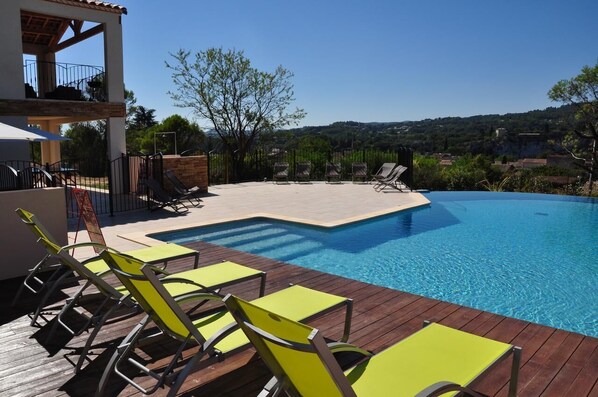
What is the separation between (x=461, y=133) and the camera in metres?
45.1

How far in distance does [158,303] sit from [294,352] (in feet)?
4.09

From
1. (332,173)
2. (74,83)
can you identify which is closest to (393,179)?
(332,173)

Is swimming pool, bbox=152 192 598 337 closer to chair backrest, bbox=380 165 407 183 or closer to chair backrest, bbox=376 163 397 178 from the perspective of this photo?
chair backrest, bbox=380 165 407 183

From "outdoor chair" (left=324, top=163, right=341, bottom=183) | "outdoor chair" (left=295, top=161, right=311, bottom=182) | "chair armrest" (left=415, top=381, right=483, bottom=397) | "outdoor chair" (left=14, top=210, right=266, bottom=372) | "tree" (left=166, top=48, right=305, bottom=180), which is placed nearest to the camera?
"chair armrest" (left=415, top=381, right=483, bottom=397)

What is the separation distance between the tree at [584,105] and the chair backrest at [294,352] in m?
20.8

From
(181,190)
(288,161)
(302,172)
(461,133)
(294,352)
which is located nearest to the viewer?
(294,352)

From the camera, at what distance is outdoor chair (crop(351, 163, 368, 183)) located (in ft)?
57.9

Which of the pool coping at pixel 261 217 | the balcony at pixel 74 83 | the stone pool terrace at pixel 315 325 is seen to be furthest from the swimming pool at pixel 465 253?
the balcony at pixel 74 83

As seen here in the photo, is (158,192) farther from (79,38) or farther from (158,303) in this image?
(158,303)

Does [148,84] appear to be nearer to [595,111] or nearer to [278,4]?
[278,4]

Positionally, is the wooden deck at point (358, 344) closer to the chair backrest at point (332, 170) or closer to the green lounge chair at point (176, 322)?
the green lounge chair at point (176, 322)

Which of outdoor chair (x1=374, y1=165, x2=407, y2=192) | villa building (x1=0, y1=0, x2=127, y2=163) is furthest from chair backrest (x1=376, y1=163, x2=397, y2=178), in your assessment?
villa building (x1=0, y1=0, x2=127, y2=163)

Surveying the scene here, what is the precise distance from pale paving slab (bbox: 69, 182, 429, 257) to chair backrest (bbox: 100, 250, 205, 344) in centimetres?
404

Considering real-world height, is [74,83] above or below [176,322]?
above
